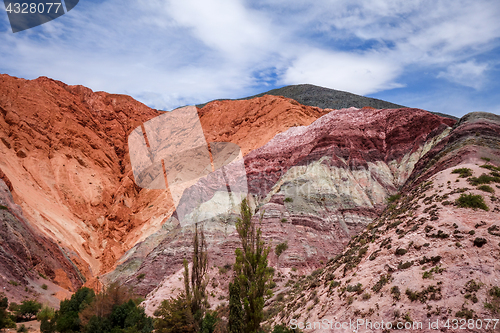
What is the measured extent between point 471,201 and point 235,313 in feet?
40.3

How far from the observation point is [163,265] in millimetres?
32656

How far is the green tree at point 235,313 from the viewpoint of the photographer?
1404 centimetres

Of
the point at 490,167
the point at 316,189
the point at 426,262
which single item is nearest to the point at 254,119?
the point at 316,189

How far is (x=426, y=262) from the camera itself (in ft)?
45.5

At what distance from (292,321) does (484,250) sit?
910cm

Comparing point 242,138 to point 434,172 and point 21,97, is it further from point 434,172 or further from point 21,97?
point 434,172

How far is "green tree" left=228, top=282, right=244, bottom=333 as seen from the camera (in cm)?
1404

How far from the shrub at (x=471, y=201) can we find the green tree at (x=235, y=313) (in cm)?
1148

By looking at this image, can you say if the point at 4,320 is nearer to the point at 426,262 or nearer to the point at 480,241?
the point at 426,262

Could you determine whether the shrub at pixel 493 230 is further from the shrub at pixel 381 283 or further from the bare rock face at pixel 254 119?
the bare rock face at pixel 254 119

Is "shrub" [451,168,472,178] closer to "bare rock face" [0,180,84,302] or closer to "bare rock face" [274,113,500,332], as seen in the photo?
"bare rock face" [274,113,500,332]

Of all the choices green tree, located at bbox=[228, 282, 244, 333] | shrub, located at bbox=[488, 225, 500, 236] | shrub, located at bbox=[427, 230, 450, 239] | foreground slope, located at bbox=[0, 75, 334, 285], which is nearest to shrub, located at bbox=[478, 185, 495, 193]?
shrub, located at bbox=[488, 225, 500, 236]

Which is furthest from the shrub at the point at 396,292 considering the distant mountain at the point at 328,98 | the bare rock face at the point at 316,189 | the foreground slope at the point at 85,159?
the distant mountain at the point at 328,98

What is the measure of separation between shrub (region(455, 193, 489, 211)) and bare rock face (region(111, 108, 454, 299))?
611 inches
